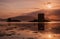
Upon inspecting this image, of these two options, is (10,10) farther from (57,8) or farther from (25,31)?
(57,8)

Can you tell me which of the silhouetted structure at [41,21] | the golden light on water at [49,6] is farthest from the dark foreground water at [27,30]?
the golden light on water at [49,6]

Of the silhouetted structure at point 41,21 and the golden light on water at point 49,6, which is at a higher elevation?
the golden light on water at point 49,6

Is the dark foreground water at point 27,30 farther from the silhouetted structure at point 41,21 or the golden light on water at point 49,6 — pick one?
the golden light on water at point 49,6

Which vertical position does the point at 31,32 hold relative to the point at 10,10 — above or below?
below

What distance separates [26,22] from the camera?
4.50 feet

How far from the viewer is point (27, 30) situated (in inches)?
53.6

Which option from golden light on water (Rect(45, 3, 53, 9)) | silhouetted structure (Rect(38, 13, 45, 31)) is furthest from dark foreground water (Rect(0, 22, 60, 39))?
golden light on water (Rect(45, 3, 53, 9))

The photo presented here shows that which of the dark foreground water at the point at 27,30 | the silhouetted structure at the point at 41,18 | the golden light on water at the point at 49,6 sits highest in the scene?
the golden light on water at the point at 49,6

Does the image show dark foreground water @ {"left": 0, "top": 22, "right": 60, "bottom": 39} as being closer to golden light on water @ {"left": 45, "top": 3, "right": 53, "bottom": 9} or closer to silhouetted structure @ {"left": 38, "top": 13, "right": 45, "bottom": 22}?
silhouetted structure @ {"left": 38, "top": 13, "right": 45, "bottom": 22}

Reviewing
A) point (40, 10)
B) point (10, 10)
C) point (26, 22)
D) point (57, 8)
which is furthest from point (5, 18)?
point (57, 8)

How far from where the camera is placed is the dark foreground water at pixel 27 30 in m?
1.35

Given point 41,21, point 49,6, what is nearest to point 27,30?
point 41,21

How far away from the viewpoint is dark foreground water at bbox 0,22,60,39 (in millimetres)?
1348

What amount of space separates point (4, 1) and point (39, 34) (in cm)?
47
